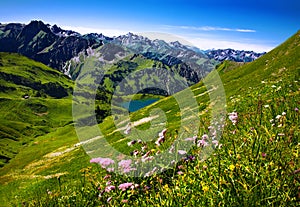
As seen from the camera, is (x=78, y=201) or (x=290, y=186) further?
(x=78, y=201)

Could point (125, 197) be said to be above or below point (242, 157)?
below

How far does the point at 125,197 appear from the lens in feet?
19.8

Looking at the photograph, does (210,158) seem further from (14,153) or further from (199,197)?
(14,153)

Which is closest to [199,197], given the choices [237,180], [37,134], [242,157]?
[237,180]

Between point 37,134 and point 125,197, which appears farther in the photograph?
point 37,134

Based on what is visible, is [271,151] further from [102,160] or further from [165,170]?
[102,160]

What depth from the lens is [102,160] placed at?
6.49m

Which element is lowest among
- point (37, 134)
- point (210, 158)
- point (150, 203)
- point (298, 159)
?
point (37, 134)

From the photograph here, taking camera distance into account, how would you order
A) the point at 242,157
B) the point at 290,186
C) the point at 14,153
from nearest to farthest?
the point at 290,186
the point at 242,157
the point at 14,153

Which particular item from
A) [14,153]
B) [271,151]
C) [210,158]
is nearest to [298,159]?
[271,151]

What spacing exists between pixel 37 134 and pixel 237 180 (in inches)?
8143

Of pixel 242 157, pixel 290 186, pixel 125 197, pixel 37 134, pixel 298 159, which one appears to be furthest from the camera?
pixel 37 134

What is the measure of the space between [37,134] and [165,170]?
204116mm

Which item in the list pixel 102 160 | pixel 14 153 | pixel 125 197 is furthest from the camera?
pixel 14 153
